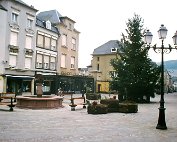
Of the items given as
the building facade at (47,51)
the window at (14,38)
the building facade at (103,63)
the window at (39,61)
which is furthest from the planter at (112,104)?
the building facade at (103,63)

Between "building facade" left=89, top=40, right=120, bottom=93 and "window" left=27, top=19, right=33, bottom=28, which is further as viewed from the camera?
"building facade" left=89, top=40, right=120, bottom=93

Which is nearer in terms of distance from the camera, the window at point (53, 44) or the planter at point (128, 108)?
the planter at point (128, 108)

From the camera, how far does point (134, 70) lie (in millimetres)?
30953

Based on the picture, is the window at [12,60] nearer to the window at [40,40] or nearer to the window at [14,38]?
the window at [14,38]

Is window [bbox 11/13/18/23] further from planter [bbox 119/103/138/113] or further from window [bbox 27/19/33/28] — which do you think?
planter [bbox 119/103/138/113]

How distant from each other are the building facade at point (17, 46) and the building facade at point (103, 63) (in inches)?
1047

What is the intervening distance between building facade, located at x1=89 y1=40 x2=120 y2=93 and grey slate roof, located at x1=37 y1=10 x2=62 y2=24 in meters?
19.8

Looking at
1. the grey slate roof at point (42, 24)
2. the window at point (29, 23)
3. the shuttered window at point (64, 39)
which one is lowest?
the shuttered window at point (64, 39)

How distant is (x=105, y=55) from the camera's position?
63469 millimetres

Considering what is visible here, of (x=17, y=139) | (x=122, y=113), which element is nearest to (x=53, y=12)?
(x=122, y=113)

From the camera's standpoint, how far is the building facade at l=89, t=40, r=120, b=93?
6197 cm

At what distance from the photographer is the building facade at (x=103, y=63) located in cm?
6197

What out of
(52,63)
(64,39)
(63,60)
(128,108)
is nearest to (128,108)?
(128,108)

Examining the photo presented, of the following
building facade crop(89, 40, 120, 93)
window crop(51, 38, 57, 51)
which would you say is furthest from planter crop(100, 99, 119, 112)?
building facade crop(89, 40, 120, 93)
